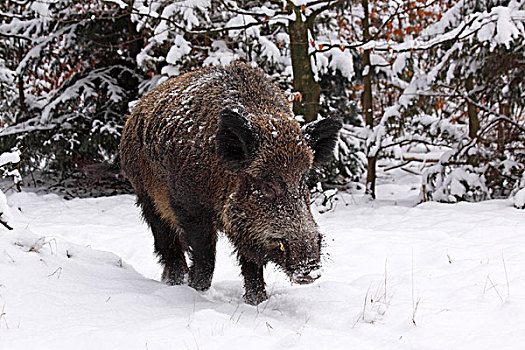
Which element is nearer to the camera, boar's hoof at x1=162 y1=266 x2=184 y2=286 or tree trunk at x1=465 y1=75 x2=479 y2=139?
boar's hoof at x1=162 y1=266 x2=184 y2=286

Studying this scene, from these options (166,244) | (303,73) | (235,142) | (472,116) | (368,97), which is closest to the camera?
(235,142)

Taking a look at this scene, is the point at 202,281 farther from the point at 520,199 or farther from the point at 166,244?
the point at 520,199

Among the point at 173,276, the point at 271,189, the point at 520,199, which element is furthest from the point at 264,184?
the point at 520,199

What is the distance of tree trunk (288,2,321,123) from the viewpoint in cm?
821

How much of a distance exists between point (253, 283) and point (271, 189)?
937 mm

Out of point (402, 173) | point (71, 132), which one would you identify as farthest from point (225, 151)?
point (402, 173)

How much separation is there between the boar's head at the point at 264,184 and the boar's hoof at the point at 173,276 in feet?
4.53

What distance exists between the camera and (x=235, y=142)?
385 cm

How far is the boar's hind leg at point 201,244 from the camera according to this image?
4.43 meters

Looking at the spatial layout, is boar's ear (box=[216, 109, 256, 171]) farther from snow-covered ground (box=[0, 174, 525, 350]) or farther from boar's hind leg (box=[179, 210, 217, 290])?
snow-covered ground (box=[0, 174, 525, 350])

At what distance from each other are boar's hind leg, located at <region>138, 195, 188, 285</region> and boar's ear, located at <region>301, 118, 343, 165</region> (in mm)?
1814

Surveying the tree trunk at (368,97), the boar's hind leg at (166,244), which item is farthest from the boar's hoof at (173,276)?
the tree trunk at (368,97)

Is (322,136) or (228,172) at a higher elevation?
(322,136)

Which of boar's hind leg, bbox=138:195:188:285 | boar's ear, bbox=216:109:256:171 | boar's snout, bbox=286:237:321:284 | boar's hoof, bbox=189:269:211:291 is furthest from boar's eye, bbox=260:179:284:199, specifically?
boar's hind leg, bbox=138:195:188:285
